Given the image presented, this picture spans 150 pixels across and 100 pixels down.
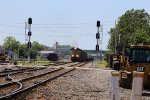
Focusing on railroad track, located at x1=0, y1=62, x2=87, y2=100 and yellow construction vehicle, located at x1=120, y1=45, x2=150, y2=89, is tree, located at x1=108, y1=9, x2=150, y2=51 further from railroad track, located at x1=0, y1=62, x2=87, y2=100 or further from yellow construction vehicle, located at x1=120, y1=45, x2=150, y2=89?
yellow construction vehicle, located at x1=120, y1=45, x2=150, y2=89

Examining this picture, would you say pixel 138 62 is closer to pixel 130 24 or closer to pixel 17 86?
pixel 17 86

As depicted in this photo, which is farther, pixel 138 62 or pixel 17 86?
pixel 17 86

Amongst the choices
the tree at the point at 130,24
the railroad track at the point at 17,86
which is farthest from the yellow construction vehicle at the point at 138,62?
the tree at the point at 130,24

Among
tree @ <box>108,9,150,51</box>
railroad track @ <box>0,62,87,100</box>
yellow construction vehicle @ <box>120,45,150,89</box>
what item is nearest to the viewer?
railroad track @ <box>0,62,87,100</box>

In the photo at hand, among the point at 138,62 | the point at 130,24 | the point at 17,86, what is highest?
the point at 130,24

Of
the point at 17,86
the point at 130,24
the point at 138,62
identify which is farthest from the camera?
the point at 130,24

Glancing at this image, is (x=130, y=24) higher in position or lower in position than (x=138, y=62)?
higher

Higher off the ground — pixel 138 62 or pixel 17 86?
pixel 138 62

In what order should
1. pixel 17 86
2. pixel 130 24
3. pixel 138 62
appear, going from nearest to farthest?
pixel 138 62 < pixel 17 86 < pixel 130 24

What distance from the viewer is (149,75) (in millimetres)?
21000

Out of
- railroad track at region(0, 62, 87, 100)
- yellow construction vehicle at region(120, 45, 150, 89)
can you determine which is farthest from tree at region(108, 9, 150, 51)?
yellow construction vehicle at region(120, 45, 150, 89)

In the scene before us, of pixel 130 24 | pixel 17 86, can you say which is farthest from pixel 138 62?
pixel 130 24

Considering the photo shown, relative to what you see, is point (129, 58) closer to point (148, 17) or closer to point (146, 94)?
point (146, 94)

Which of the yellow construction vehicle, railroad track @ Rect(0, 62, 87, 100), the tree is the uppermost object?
the tree
